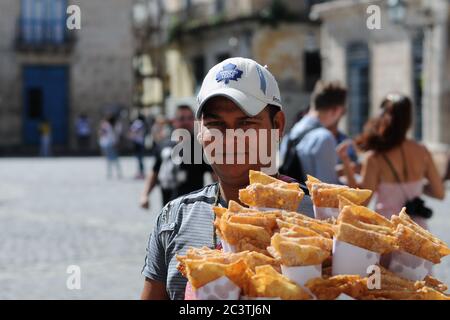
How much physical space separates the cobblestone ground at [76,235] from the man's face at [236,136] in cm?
462

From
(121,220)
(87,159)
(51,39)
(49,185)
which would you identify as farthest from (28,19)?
(121,220)

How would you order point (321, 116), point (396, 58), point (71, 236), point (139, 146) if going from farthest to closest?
point (396, 58)
point (139, 146)
point (71, 236)
point (321, 116)

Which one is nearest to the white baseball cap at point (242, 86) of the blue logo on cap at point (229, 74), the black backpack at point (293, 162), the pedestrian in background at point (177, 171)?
the blue logo on cap at point (229, 74)

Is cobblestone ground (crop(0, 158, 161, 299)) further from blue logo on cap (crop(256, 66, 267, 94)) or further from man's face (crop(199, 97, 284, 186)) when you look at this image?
blue logo on cap (crop(256, 66, 267, 94))

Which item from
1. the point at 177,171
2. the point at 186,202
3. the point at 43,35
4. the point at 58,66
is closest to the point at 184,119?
the point at 177,171

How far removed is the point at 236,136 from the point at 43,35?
37229 mm

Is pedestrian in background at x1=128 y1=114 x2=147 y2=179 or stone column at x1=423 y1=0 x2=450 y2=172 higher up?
stone column at x1=423 y1=0 x2=450 y2=172

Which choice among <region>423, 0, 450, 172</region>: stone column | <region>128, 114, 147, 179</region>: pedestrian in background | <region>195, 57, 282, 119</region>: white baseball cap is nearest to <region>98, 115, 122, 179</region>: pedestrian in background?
<region>128, 114, 147, 179</region>: pedestrian in background

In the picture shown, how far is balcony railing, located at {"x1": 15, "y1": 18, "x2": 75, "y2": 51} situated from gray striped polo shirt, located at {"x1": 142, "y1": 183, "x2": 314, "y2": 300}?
36.2 meters

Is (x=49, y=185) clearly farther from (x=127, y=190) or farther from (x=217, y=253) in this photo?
(x=217, y=253)

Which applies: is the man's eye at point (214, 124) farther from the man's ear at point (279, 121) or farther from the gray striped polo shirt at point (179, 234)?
the gray striped polo shirt at point (179, 234)

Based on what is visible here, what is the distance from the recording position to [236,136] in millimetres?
2600

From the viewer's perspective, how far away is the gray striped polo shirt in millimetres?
2727

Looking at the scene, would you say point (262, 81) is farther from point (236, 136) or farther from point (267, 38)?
point (267, 38)
